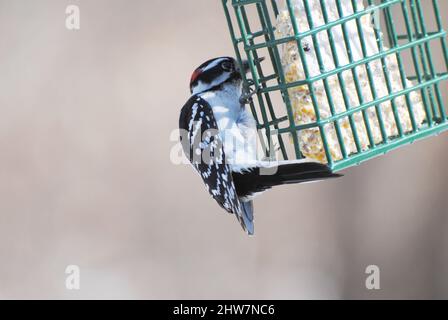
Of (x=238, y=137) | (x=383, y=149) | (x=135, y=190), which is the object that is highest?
(x=238, y=137)

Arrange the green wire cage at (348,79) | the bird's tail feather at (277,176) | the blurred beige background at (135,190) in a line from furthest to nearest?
the blurred beige background at (135,190)
the green wire cage at (348,79)
the bird's tail feather at (277,176)

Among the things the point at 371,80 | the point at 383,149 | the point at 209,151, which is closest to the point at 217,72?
the point at 209,151

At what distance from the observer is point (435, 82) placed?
8.20ft

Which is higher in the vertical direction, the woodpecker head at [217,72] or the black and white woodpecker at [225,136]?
the woodpecker head at [217,72]

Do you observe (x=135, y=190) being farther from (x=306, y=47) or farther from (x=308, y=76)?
(x=308, y=76)

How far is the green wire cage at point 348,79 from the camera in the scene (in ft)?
7.63

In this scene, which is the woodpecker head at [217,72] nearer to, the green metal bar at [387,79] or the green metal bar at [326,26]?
the green metal bar at [326,26]

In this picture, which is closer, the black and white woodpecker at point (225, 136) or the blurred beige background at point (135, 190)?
the black and white woodpecker at point (225, 136)

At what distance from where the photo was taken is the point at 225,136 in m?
2.79

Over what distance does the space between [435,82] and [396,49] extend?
0.70ft

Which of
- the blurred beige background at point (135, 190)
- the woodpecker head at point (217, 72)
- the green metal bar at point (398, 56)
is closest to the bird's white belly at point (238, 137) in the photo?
the woodpecker head at point (217, 72)

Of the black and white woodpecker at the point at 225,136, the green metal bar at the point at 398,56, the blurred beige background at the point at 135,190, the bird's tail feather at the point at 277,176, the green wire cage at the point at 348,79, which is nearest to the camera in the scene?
the bird's tail feather at the point at 277,176

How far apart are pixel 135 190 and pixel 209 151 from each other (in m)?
2.02

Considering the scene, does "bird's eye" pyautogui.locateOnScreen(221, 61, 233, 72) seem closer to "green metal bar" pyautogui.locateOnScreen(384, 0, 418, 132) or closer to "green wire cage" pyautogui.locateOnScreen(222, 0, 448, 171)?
"green wire cage" pyautogui.locateOnScreen(222, 0, 448, 171)
